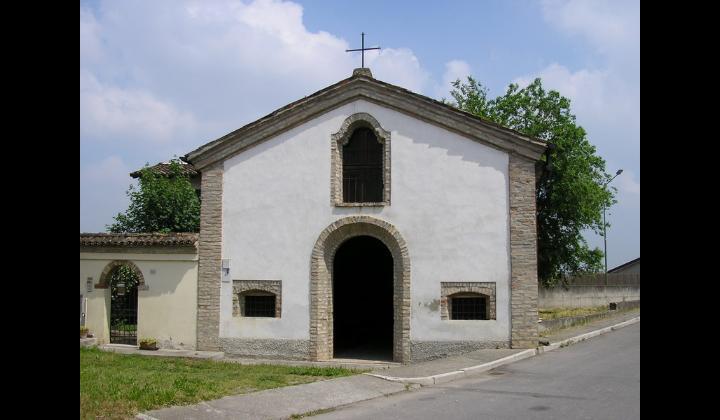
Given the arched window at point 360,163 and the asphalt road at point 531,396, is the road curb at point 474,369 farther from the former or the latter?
the arched window at point 360,163

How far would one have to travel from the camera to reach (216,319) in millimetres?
15836

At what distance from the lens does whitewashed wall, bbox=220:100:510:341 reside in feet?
48.2

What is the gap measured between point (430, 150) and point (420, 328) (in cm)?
432

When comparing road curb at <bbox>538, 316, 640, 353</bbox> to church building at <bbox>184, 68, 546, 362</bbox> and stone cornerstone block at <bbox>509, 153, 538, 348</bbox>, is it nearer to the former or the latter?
stone cornerstone block at <bbox>509, 153, 538, 348</bbox>

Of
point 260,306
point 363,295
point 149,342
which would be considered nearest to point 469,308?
point 260,306

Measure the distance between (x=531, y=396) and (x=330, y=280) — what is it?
22.2 feet

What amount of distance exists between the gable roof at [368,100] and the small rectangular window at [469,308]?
3.66m

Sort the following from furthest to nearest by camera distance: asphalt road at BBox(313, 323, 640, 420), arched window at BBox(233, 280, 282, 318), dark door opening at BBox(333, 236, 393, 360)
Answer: dark door opening at BBox(333, 236, 393, 360) < arched window at BBox(233, 280, 282, 318) < asphalt road at BBox(313, 323, 640, 420)

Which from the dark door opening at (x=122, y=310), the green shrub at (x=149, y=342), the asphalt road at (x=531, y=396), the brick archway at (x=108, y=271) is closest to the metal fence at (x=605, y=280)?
the asphalt road at (x=531, y=396)

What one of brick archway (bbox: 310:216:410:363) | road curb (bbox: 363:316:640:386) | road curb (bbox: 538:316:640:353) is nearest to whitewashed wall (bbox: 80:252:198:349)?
brick archway (bbox: 310:216:410:363)

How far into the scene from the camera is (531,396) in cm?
1002

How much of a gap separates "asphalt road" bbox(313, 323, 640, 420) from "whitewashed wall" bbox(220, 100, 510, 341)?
2.16 meters

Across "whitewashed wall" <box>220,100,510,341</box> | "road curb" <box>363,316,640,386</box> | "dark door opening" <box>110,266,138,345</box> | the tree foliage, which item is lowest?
"road curb" <box>363,316,640,386</box>
